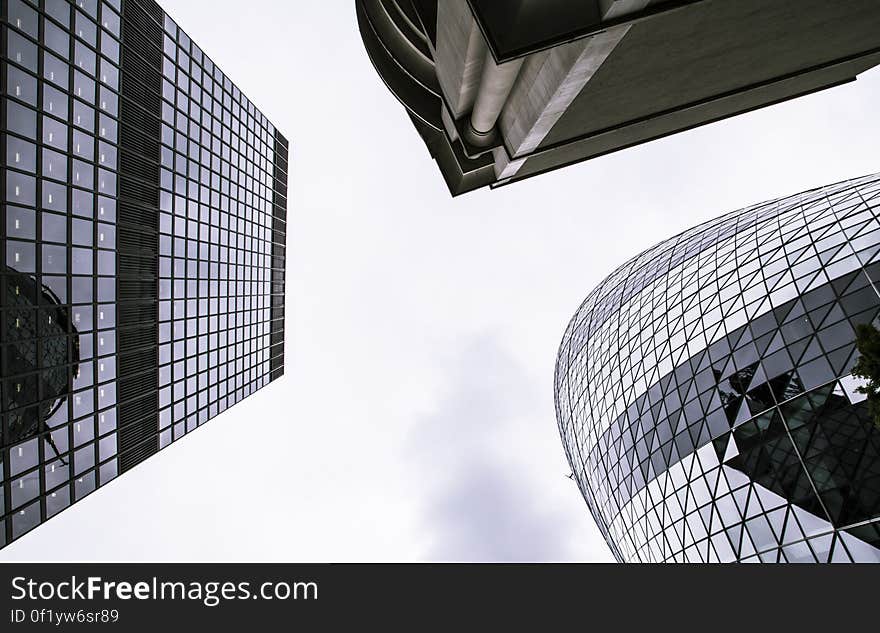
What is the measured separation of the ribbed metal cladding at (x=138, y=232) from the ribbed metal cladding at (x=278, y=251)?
16275mm

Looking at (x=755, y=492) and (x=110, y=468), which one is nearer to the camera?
(x=110, y=468)

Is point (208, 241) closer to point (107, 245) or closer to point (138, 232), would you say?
point (138, 232)

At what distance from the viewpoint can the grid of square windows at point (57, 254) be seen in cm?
1462

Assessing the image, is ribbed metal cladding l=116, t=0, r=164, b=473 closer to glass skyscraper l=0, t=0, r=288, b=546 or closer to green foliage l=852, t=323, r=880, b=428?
glass skyscraper l=0, t=0, r=288, b=546

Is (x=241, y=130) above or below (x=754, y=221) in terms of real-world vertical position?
above

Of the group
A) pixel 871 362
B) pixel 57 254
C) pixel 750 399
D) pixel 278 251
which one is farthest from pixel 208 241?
pixel 750 399

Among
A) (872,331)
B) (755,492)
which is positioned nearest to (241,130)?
(872,331)

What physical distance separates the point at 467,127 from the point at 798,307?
22825mm

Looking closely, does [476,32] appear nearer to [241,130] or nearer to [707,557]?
[241,130]

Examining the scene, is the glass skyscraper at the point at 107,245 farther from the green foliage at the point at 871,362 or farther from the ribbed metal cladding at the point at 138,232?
the green foliage at the point at 871,362

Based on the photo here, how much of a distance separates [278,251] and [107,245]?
21.2 m

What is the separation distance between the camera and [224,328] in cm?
3078

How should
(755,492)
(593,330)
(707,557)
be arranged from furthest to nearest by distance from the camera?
(593,330), (707,557), (755,492)
